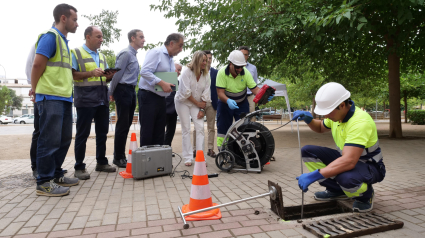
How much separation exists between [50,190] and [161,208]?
142 cm

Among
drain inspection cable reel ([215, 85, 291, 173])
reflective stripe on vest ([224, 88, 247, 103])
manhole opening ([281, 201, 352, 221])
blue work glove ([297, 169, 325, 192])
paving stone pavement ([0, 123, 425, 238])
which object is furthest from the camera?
reflective stripe on vest ([224, 88, 247, 103])

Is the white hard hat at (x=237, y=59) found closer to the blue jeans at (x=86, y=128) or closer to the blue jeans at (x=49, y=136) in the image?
the blue jeans at (x=86, y=128)

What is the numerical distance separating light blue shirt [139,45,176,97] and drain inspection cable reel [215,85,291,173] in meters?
1.32

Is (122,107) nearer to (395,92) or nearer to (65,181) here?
(65,181)

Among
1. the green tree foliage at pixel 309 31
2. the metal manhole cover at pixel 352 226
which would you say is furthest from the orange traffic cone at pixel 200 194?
the green tree foliage at pixel 309 31

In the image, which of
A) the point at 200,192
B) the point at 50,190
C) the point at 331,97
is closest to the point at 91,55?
the point at 50,190

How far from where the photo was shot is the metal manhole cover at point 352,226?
7.34 feet

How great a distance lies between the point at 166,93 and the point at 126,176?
1444 millimetres

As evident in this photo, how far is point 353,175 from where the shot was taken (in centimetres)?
259

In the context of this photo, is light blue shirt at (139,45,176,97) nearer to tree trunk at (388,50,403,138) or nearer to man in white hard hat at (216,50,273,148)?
man in white hard hat at (216,50,273,148)

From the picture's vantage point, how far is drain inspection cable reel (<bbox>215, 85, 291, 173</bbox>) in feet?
14.5

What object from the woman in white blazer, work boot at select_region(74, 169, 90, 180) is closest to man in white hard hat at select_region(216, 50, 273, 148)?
the woman in white blazer

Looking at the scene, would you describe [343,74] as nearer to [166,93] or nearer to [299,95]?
[166,93]

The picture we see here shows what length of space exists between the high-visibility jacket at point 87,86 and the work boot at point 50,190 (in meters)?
1.16
